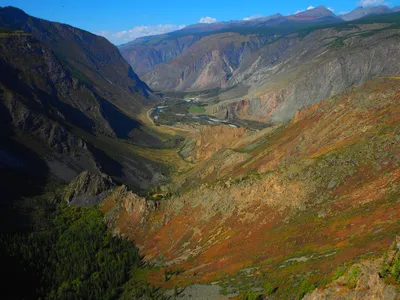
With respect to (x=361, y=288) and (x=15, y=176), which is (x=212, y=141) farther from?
(x=361, y=288)

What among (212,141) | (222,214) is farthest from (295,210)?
(212,141)

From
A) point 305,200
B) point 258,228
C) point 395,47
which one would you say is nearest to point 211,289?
point 258,228

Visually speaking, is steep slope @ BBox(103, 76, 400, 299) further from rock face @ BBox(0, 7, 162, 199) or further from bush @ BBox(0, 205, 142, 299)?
rock face @ BBox(0, 7, 162, 199)

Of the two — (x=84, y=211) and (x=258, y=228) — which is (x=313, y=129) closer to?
(x=258, y=228)

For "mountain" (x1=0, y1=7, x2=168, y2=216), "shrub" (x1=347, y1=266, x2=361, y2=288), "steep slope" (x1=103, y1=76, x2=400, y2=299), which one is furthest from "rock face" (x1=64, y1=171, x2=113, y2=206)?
"shrub" (x1=347, y1=266, x2=361, y2=288)

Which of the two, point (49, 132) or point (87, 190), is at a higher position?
point (49, 132)

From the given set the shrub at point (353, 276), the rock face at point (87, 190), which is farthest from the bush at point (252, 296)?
the rock face at point (87, 190)

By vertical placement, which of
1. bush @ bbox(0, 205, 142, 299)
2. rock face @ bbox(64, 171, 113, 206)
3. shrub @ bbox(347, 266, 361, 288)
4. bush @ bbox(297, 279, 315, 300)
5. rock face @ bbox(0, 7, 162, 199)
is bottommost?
bush @ bbox(0, 205, 142, 299)
